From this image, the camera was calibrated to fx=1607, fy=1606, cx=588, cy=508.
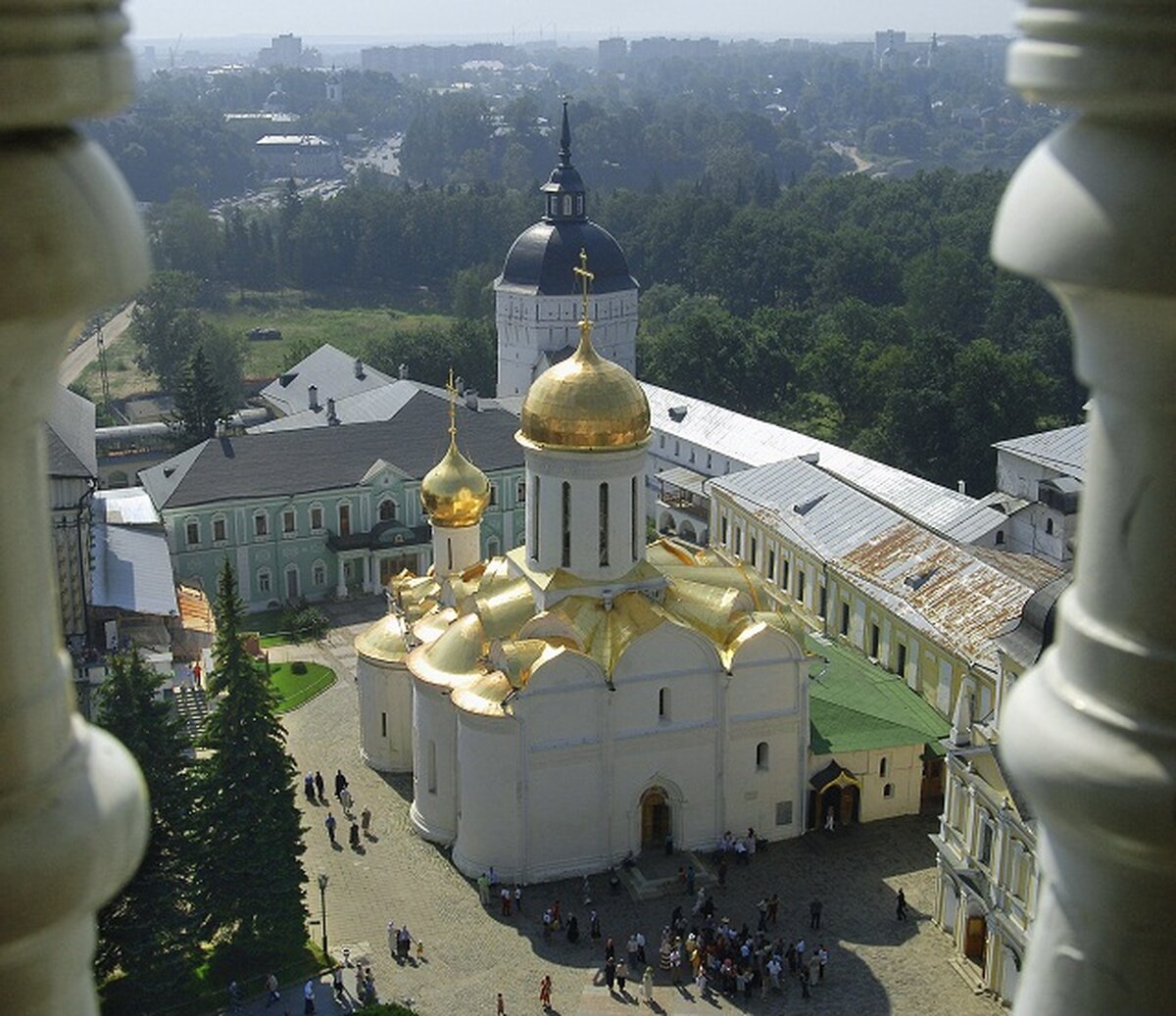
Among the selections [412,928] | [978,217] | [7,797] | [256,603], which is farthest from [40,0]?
[978,217]

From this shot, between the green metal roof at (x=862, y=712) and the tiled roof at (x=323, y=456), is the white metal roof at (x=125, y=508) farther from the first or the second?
the green metal roof at (x=862, y=712)

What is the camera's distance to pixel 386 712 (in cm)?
2778

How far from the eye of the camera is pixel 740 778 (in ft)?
82.1

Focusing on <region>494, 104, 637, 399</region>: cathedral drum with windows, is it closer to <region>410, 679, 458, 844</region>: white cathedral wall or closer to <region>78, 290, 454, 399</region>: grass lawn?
<region>78, 290, 454, 399</region>: grass lawn

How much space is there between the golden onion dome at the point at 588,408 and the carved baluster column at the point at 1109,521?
2040cm

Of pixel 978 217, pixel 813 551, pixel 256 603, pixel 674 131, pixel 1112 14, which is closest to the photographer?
pixel 1112 14

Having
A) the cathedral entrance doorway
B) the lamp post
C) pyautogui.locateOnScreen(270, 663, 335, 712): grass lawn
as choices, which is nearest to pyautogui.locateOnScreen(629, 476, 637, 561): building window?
the cathedral entrance doorway

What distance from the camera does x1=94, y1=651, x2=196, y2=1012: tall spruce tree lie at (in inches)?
763

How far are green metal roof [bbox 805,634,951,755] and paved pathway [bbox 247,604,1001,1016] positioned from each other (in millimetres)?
1364

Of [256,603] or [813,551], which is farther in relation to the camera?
[256,603]

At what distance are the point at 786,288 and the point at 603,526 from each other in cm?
5652

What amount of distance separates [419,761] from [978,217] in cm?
6784

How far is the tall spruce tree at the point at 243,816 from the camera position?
68.7 ft

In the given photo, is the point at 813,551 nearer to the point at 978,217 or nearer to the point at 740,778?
the point at 740,778
